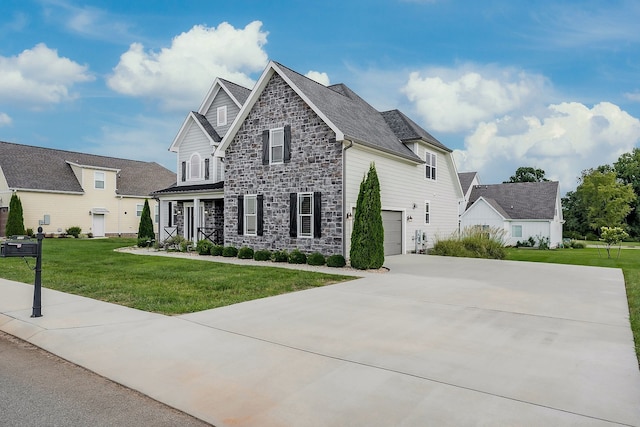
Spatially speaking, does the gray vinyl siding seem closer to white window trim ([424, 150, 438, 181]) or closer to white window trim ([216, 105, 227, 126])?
white window trim ([216, 105, 227, 126])

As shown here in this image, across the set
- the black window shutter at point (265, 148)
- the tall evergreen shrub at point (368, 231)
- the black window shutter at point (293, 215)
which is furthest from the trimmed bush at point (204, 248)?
the tall evergreen shrub at point (368, 231)

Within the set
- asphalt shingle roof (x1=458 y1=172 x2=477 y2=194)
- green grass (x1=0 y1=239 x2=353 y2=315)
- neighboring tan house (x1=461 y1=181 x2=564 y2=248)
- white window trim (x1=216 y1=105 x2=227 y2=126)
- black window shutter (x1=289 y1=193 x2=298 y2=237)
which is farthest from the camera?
asphalt shingle roof (x1=458 y1=172 x2=477 y2=194)

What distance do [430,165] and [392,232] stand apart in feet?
17.1

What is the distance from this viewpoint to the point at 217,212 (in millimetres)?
20312

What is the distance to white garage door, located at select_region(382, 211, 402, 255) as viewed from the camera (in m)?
17.7

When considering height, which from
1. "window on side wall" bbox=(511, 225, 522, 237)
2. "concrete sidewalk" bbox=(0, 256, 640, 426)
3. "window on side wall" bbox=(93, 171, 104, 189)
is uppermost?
"window on side wall" bbox=(93, 171, 104, 189)

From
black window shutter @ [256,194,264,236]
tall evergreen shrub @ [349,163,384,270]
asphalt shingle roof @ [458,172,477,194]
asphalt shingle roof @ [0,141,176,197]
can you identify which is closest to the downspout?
tall evergreen shrub @ [349,163,384,270]

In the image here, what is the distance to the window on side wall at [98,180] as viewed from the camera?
32375mm

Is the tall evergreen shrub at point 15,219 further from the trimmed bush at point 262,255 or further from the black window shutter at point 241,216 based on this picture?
the trimmed bush at point 262,255

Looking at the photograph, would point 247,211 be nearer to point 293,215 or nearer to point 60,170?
point 293,215

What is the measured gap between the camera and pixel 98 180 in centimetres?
3259

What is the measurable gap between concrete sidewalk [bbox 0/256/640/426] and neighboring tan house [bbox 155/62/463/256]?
7.18 meters

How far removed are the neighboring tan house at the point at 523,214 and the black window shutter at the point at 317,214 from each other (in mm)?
21130

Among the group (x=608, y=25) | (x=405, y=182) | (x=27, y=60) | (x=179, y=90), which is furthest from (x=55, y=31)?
(x=608, y=25)
